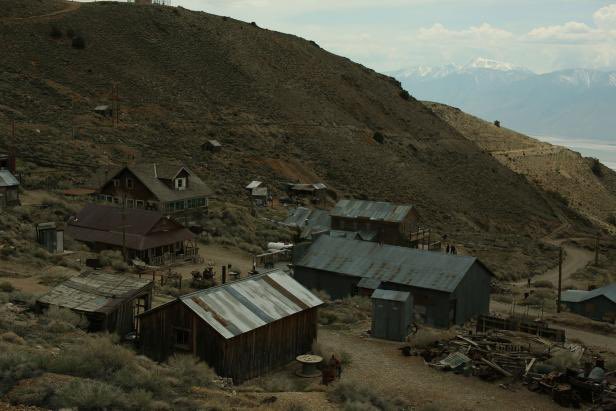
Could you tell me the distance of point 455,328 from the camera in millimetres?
32688

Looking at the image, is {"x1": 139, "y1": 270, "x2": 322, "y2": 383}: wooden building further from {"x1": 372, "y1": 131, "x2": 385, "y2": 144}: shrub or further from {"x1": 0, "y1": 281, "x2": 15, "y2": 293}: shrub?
{"x1": 372, "y1": 131, "x2": 385, "y2": 144}: shrub

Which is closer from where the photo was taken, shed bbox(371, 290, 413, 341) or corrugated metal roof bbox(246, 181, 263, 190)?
shed bbox(371, 290, 413, 341)

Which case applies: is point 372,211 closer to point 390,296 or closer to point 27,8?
point 390,296

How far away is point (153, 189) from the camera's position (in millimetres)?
49125

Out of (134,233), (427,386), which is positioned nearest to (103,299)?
(427,386)

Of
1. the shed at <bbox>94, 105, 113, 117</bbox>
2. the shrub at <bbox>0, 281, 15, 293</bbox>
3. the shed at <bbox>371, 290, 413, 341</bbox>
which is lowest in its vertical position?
the shed at <bbox>371, 290, 413, 341</bbox>

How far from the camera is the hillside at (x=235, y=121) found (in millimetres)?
69562

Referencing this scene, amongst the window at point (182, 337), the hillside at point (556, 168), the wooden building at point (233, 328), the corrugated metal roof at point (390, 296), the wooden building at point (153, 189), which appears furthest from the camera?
the hillside at point (556, 168)

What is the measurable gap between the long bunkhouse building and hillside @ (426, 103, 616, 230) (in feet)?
243

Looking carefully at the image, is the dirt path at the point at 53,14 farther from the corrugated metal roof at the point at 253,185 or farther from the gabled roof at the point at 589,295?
the gabled roof at the point at 589,295

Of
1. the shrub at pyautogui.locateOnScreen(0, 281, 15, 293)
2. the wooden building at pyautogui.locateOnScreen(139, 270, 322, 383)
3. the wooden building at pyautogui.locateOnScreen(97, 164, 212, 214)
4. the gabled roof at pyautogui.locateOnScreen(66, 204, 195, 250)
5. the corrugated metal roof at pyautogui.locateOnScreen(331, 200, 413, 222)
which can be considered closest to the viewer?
the wooden building at pyautogui.locateOnScreen(139, 270, 322, 383)

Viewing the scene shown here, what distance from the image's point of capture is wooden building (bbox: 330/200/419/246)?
52906mm

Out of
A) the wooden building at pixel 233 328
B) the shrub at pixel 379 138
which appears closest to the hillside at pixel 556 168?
the shrub at pixel 379 138

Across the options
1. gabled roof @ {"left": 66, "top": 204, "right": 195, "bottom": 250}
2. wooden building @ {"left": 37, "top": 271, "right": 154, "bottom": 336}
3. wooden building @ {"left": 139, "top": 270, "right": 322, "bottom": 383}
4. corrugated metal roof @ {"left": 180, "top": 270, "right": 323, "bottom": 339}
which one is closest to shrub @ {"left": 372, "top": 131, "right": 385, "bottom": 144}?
gabled roof @ {"left": 66, "top": 204, "right": 195, "bottom": 250}
